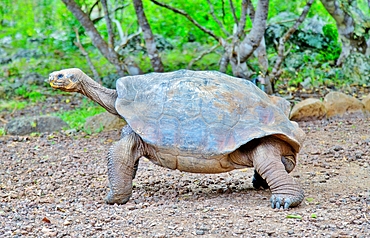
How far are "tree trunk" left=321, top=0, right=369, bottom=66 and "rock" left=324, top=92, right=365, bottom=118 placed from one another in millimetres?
2547

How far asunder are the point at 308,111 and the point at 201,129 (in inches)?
183

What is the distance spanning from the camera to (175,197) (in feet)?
18.2

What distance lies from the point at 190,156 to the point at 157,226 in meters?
0.95

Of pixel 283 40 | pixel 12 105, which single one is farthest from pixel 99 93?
pixel 12 105

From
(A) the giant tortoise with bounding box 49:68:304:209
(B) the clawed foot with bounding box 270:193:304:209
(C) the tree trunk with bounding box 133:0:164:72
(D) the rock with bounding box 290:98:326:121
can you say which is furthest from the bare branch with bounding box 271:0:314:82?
(B) the clawed foot with bounding box 270:193:304:209

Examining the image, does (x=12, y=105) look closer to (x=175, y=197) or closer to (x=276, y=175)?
(x=175, y=197)

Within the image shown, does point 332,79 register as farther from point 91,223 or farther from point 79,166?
point 91,223

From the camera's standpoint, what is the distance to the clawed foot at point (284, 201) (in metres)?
4.79

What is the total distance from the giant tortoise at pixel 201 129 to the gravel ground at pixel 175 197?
305 mm

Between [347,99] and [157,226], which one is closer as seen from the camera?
[157,226]

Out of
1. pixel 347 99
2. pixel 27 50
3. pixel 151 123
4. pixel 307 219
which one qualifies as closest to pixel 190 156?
pixel 151 123

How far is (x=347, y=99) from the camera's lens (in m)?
9.59

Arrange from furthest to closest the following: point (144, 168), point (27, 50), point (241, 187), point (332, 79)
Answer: point (27, 50), point (332, 79), point (144, 168), point (241, 187)

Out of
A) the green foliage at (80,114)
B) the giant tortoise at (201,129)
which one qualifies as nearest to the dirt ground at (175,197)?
the giant tortoise at (201,129)
